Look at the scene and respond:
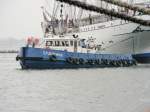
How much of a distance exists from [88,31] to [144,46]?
48.2 feet

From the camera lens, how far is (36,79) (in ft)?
204

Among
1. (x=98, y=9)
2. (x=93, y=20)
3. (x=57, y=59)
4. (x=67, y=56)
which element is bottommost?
(x=57, y=59)

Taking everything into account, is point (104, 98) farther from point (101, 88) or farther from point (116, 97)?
point (101, 88)

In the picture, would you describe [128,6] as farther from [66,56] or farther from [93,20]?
[93,20]

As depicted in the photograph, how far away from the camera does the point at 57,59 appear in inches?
3137

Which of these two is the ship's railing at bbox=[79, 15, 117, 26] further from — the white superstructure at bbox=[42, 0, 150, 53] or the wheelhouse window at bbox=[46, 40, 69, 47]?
the wheelhouse window at bbox=[46, 40, 69, 47]

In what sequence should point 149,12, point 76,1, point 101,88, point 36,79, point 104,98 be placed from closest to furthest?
point 76,1 < point 149,12 < point 104,98 < point 101,88 < point 36,79

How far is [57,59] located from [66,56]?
155 centimetres

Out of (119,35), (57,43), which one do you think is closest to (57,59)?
(57,43)

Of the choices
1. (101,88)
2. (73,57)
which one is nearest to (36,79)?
(101,88)

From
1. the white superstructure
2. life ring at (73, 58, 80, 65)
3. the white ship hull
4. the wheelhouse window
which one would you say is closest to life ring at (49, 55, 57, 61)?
life ring at (73, 58, 80, 65)

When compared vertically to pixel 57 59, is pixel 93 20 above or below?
above

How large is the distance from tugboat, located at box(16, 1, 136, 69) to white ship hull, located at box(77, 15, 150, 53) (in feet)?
19.3

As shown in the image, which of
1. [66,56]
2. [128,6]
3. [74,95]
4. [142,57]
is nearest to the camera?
[128,6]
